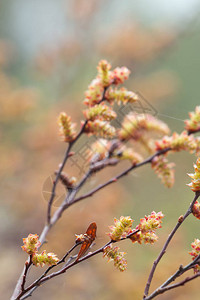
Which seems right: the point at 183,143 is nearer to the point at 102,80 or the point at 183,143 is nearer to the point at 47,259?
the point at 102,80

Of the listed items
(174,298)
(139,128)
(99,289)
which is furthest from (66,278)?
(139,128)

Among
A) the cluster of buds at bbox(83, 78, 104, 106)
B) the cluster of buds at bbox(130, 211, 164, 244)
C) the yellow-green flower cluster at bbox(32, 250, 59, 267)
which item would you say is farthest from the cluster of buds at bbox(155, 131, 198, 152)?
the yellow-green flower cluster at bbox(32, 250, 59, 267)

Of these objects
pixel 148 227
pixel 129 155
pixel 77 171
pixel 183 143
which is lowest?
pixel 148 227

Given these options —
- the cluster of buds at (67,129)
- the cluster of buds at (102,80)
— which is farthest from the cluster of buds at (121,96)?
the cluster of buds at (67,129)

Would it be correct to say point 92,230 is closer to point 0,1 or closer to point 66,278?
point 66,278

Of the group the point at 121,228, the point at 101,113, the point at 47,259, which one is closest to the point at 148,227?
the point at 121,228

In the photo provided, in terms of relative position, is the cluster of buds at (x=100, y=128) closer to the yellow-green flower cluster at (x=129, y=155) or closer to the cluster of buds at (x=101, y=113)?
the cluster of buds at (x=101, y=113)

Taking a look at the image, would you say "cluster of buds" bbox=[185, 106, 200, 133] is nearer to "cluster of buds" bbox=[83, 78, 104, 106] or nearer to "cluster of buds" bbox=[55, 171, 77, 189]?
"cluster of buds" bbox=[83, 78, 104, 106]
